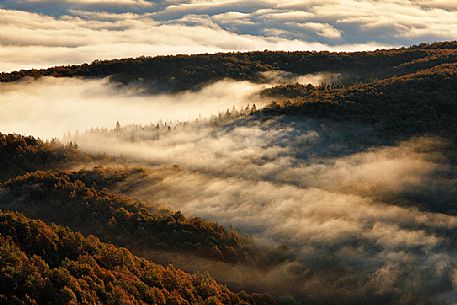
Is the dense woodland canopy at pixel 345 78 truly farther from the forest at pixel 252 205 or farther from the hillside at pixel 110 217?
the hillside at pixel 110 217

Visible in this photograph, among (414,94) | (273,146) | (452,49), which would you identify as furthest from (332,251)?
(452,49)

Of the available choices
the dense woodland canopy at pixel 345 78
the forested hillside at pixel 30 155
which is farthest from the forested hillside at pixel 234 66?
the forested hillside at pixel 30 155

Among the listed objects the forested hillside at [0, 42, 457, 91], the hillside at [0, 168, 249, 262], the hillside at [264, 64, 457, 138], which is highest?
the forested hillside at [0, 42, 457, 91]

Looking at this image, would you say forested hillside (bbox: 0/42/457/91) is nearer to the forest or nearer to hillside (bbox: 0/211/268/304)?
the forest

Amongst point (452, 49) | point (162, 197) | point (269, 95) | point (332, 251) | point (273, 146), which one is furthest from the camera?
point (452, 49)

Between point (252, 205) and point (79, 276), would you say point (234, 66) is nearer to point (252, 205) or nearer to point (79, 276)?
point (252, 205)

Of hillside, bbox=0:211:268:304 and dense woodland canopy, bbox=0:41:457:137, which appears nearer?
hillside, bbox=0:211:268:304

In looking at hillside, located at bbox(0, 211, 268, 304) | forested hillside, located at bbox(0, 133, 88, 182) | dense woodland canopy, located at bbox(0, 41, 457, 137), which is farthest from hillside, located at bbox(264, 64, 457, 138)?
hillside, located at bbox(0, 211, 268, 304)

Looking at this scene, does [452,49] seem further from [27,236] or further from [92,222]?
[27,236]
